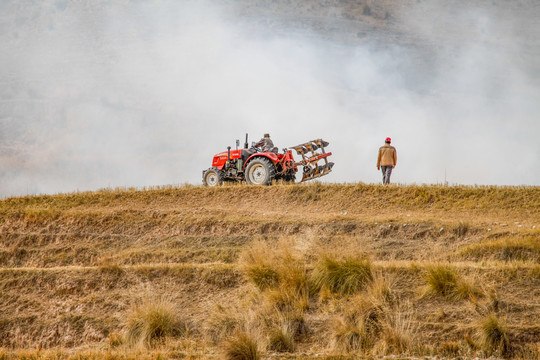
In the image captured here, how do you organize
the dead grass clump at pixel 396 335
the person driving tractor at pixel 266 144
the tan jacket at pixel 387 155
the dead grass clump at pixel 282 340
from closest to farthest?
the dead grass clump at pixel 396 335, the dead grass clump at pixel 282 340, the tan jacket at pixel 387 155, the person driving tractor at pixel 266 144

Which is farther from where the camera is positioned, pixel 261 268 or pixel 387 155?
pixel 387 155

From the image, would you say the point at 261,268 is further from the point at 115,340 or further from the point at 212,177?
the point at 212,177

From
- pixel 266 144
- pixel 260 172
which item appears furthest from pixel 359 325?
pixel 266 144

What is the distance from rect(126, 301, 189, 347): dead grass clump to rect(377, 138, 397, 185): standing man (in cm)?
1158

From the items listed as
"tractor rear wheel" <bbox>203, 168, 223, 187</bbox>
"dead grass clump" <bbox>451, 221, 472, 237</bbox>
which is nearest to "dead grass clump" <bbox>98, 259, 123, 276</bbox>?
"dead grass clump" <bbox>451, 221, 472, 237</bbox>

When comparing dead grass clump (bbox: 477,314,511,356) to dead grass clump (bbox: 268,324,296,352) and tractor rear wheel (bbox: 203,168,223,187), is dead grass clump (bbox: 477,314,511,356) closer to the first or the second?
dead grass clump (bbox: 268,324,296,352)

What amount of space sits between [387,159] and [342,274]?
10.1 meters

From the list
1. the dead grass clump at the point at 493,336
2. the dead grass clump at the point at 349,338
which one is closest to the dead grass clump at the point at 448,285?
the dead grass clump at the point at 493,336

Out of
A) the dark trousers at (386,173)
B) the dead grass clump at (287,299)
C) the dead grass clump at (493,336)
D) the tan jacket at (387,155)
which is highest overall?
the tan jacket at (387,155)

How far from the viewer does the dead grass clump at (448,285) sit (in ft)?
30.2

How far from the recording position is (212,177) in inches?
872

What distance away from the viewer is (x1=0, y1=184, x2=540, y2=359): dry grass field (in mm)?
8625

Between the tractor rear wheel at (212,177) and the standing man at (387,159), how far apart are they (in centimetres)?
604

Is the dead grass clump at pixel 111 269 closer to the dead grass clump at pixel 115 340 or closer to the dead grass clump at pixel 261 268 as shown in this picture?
the dead grass clump at pixel 115 340
